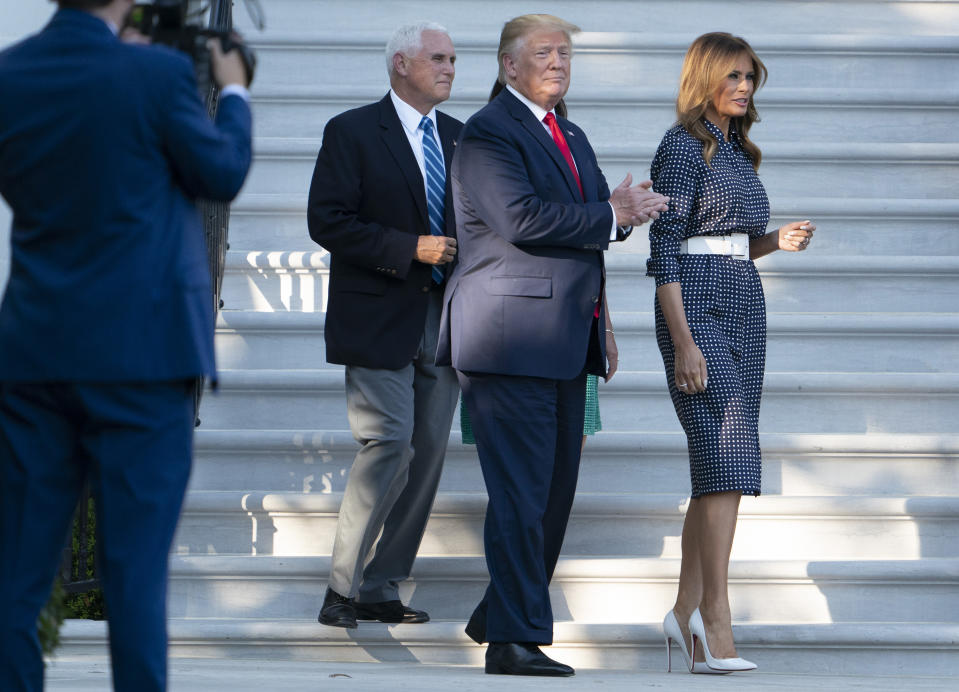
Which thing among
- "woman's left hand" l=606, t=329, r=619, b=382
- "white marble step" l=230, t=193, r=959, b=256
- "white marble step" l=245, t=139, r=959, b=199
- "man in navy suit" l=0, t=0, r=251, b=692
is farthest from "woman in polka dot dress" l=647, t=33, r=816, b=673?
"man in navy suit" l=0, t=0, r=251, b=692

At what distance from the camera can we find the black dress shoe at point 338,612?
3.80 m

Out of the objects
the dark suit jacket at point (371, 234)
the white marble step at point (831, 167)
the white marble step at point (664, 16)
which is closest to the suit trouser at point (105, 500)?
the dark suit jacket at point (371, 234)

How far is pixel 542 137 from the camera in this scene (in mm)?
3697

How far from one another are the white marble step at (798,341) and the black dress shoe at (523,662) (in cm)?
154

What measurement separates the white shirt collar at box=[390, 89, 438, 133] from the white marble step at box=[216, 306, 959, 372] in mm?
857

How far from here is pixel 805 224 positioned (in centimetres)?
374

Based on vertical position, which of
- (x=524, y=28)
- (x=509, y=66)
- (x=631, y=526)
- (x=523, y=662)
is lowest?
(x=523, y=662)

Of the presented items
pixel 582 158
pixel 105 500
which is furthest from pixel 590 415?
pixel 105 500

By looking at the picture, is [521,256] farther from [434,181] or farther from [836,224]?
[836,224]

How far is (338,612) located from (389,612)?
0.18 metres

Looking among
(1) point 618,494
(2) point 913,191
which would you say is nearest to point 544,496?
(1) point 618,494

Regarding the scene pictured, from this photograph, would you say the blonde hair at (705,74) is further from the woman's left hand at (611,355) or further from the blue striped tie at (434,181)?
the blue striped tie at (434,181)

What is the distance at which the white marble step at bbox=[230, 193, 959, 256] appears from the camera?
5.08 m

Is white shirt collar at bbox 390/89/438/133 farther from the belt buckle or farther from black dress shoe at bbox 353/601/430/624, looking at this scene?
black dress shoe at bbox 353/601/430/624
